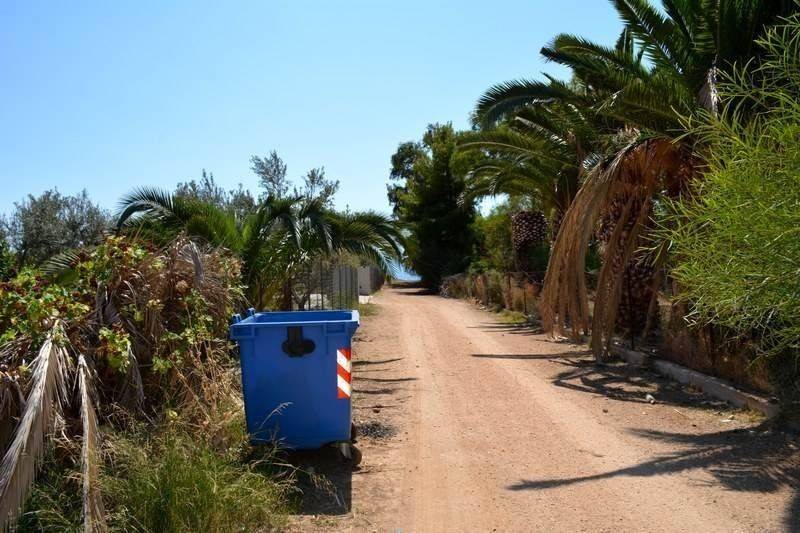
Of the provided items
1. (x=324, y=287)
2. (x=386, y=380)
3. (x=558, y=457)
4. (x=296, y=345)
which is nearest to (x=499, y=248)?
(x=324, y=287)

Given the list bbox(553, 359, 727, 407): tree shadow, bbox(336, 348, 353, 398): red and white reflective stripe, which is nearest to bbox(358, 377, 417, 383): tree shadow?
bbox(553, 359, 727, 407): tree shadow

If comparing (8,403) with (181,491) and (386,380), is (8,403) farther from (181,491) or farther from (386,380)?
(386,380)

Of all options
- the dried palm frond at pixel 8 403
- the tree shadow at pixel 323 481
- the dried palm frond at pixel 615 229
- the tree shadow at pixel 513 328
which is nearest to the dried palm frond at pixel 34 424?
the dried palm frond at pixel 8 403

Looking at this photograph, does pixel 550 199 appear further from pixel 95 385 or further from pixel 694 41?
pixel 95 385

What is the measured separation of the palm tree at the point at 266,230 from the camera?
12.0 m

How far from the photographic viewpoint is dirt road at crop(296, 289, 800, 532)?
5.56m

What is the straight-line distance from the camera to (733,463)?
681cm

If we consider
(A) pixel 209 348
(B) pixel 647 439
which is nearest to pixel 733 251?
(B) pixel 647 439

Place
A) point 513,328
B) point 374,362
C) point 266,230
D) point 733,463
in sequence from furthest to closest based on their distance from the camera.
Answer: point 513,328, point 374,362, point 266,230, point 733,463

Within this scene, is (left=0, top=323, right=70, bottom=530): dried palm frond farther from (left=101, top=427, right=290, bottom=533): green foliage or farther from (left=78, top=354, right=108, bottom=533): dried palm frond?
(left=101, top=427, right=290, bottom=533): green foliage

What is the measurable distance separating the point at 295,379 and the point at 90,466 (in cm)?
212

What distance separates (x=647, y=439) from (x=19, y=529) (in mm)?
5939

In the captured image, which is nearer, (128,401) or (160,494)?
(160,494)

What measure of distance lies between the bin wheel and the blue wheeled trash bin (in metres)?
0.32
